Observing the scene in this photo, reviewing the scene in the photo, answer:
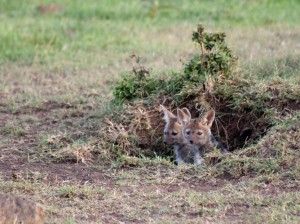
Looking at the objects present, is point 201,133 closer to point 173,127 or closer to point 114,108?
point 173,127

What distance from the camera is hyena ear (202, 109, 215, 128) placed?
7.92 m

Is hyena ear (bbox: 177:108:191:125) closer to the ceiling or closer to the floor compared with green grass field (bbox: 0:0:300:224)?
closer to the ceiling

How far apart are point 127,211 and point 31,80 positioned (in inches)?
193

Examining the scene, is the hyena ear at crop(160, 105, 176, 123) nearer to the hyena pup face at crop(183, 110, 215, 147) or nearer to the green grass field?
the hyena pup face at crop(183, 110, 215, 147)

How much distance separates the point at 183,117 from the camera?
26.6 feet

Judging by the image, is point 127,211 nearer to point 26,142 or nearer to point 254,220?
point 254,220

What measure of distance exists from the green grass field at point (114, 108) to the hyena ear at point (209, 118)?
0.59m

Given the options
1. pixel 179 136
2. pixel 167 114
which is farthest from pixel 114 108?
pixel 179 136

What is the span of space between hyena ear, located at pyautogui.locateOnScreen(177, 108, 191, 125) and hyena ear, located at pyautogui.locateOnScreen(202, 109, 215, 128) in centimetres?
20

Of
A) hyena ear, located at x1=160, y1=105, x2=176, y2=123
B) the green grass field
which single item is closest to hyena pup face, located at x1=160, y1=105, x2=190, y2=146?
hyena ear, located at x1=160, y1=105, x2=176, y2=123

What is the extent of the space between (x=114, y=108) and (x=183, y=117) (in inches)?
31.3

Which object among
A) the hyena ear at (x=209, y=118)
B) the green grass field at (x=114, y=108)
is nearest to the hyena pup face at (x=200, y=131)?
the hyena ear at (x=209, y=118)

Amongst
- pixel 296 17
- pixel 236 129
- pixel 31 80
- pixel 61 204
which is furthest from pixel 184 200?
pixel 296 17

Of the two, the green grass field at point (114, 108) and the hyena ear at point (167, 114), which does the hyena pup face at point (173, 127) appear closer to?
the hyena ear at point (167, 114)
